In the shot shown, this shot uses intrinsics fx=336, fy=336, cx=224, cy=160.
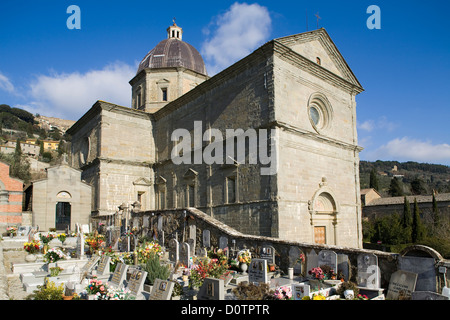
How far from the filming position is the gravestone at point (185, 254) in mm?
12867

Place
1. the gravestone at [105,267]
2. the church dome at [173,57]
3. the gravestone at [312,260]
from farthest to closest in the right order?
1. the church dome at [173,57]
2. the gravestone at [105,267]
3. the gravestone at [312,260]

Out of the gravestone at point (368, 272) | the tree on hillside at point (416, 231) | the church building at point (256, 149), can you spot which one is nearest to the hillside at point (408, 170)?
the tree on hillside at point (416, 231)

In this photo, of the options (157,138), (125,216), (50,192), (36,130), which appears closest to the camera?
(125,216)

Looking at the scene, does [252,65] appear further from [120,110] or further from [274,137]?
[120,110]

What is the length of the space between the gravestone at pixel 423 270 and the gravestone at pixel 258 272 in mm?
3726

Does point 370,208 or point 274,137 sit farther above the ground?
point 274,137

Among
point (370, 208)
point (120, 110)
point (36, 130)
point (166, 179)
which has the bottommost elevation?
point (370, 208)

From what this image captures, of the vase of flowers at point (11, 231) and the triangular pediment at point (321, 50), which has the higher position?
the triangular pediment at point (321, 50)

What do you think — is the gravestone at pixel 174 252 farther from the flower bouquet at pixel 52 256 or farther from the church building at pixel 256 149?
the church building at pixel 256 149
